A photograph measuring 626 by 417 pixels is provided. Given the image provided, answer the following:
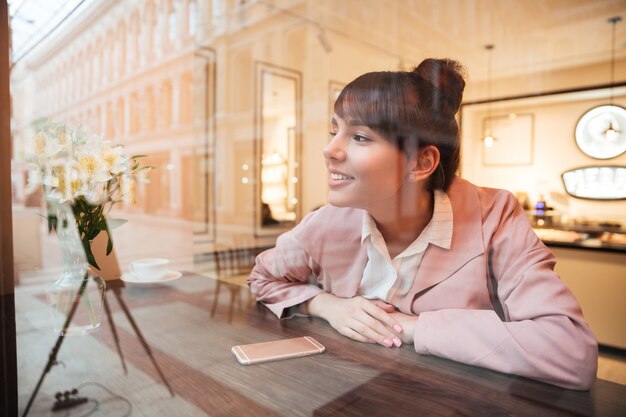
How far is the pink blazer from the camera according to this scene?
0.48 metres

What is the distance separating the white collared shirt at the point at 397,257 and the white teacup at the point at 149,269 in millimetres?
554

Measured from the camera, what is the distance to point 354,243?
715mm

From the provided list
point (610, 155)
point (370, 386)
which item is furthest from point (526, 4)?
point (370, 386)

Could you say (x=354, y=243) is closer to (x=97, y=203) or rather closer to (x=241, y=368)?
(x=241, y=368)

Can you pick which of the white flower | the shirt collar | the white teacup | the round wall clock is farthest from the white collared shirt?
the white teacup

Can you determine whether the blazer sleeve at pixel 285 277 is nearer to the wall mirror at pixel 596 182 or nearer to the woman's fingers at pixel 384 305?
the woman's fingers at pixel 384 305

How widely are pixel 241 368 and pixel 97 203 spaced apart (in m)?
0.41

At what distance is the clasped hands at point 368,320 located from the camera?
0.59 meters

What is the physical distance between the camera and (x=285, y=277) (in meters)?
0.80

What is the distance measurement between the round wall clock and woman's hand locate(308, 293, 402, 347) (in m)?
0.40

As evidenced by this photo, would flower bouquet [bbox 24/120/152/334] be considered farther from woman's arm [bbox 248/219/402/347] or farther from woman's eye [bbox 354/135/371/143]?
woman's eye [bbox 354/135/371/143]

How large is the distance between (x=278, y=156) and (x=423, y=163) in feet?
1.97

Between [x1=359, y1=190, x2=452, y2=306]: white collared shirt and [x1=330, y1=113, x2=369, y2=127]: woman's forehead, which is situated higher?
[x1=330, y1=113, x2=369, y2=127]: woman's forehead

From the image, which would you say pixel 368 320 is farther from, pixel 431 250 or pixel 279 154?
pixel 279 154
